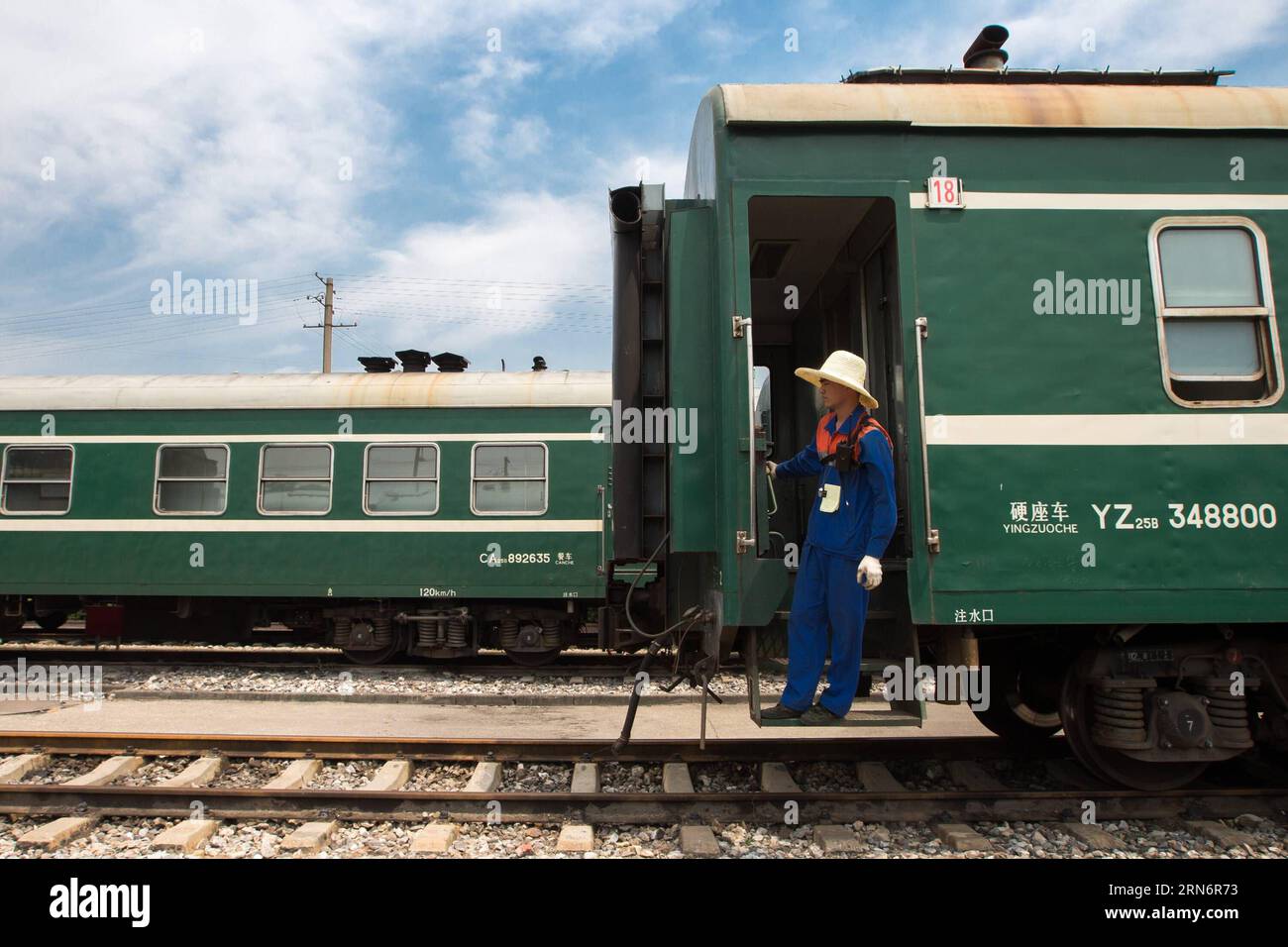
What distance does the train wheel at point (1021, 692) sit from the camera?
15.8ft

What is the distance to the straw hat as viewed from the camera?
381cm

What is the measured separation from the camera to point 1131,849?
3.98m

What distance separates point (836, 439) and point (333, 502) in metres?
7.35

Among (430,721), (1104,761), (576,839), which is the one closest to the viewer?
(576,839)

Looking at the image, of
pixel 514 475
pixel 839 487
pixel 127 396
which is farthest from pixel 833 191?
pixel 127 396

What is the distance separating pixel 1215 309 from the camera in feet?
12.9

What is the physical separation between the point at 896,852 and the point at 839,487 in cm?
195

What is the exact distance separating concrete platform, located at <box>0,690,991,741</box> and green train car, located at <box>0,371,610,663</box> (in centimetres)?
206

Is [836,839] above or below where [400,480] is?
below

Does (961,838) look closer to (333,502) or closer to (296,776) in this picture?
(296,776)

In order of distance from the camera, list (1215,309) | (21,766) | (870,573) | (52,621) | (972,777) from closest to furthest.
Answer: (870,573)
(1215,309)
(972,777)
(21,766)
(52,621)

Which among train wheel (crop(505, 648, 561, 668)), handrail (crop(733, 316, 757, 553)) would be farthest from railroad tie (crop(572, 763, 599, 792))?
train wheel (crop(505, 648, 561, 668))

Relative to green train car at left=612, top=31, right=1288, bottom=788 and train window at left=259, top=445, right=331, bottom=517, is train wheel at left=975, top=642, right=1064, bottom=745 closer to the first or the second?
green train car at left=612, top=31, right=1288, bottom=788

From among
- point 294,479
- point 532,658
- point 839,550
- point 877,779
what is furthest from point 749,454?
point 294,479
